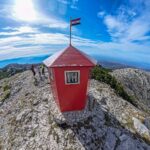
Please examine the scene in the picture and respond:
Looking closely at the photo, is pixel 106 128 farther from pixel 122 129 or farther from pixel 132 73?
pixel 132 73

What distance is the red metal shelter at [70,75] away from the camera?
56.7ft

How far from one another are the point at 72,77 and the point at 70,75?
30cm

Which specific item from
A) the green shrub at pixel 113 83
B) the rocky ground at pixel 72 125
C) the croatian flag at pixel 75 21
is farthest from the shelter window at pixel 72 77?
the green shrub at pixel 113 83

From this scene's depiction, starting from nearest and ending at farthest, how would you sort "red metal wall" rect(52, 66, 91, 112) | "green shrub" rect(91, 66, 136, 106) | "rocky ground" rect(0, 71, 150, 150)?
"rocky ground" rect(0, 71, 150, 150), "red metal wall" rect(52, 66, 91, 112), "green shrub" rect(91, 66, 136, 106)

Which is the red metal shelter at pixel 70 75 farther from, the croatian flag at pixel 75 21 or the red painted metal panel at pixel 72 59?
the croatian flag at pixel 75 21

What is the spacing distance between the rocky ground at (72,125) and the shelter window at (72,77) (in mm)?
3096

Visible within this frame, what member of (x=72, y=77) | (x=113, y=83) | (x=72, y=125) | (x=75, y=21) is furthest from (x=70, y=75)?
(x=113, y=83)

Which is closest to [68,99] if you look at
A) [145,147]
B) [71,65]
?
[71,65]

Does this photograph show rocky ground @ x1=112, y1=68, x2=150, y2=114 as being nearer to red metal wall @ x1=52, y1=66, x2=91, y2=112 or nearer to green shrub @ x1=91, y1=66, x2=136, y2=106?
green shrub @ x1=91, y1=66, x2=136, y2=106

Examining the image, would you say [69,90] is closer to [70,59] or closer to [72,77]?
[72,77]

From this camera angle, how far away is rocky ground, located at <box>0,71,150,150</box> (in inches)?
635

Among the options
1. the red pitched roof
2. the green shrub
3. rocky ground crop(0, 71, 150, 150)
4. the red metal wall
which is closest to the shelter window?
the red metal wall

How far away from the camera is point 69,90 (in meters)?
18.1

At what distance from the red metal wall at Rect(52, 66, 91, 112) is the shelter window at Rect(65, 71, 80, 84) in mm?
281
